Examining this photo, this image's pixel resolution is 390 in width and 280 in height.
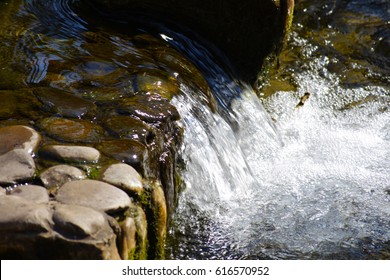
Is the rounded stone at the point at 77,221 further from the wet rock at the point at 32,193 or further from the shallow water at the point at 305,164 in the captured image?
the shallow water at the point at 305,164

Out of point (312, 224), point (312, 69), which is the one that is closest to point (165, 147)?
point (312, 224)

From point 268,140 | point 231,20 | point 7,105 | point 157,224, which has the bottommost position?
point 268,140

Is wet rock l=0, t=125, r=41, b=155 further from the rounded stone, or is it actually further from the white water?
the white water

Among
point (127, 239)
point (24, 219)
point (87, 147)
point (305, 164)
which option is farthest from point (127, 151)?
point (305, 164)

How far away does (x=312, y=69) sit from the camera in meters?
6.85

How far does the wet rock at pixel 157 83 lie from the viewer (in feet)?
14.2

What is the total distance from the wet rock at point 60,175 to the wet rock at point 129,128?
49 centimetres

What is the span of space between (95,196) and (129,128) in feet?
2.61

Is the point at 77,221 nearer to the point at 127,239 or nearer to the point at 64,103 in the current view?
the point at 127,239

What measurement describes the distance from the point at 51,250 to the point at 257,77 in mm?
3710

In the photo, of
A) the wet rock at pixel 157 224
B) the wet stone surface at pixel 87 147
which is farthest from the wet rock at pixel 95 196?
the wet rock at pixel 157 224

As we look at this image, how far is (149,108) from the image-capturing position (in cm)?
402

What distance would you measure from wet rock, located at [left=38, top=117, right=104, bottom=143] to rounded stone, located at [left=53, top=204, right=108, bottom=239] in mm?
747
